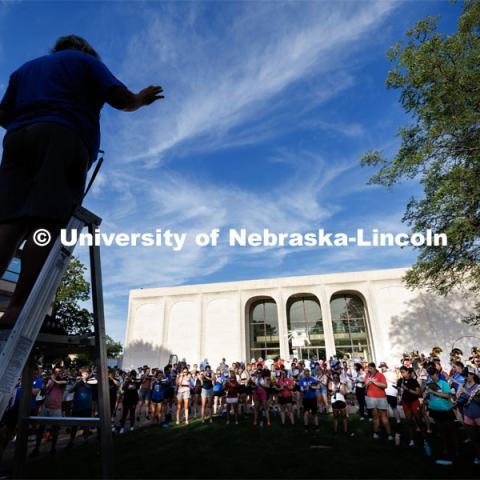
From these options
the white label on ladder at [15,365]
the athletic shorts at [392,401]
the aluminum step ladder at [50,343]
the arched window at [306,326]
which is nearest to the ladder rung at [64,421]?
the aluminum step ladder at [50,343]

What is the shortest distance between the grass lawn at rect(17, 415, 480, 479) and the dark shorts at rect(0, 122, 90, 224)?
6.39 meters

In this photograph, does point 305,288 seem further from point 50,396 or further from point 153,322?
point 50,396

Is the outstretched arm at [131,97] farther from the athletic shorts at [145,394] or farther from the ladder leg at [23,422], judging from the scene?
the athletic shorts at [145,394]

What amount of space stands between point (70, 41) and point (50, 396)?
36.1ft

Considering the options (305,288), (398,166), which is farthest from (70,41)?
(305,288)

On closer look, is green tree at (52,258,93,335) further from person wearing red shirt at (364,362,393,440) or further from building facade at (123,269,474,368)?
person wearing red shirt at (364,362,393,440)

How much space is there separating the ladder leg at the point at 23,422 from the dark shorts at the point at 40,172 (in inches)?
46.3

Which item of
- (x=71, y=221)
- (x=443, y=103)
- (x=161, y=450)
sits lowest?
(x=161, y=450)

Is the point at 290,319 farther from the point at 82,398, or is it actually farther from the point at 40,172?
the point at 40,172

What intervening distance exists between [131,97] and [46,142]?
0.60 m

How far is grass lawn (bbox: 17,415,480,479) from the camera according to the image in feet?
21.2

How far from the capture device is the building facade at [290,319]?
108 ft

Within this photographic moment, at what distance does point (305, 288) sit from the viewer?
37.4m

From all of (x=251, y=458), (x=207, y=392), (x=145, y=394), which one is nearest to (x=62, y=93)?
(x=251, y=458)
